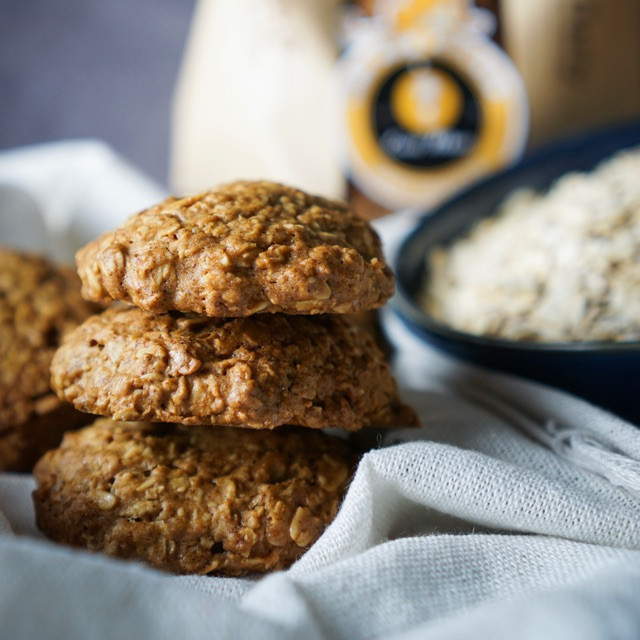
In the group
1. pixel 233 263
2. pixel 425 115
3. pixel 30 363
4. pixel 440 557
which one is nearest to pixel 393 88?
pixel 425 115

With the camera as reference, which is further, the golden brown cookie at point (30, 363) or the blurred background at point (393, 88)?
the blurred background at point (393, 88)

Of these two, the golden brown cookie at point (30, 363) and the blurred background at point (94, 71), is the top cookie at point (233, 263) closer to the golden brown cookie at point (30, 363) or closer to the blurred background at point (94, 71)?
the golden brown cookie at point (30, 363)

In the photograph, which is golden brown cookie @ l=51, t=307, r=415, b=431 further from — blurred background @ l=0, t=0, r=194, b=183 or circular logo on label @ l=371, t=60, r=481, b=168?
blurred background @ l=0, t=0, r=194, b=183

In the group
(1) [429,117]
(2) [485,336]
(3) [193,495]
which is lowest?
(3) [193,495]

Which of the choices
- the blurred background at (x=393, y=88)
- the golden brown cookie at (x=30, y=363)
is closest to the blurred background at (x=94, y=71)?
the blurred background at (x=393, y=88)

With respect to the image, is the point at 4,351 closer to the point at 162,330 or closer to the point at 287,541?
the point at 162,330

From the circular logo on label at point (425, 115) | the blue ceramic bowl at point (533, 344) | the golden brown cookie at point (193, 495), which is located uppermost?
the circular logo on label at point (425, 115)

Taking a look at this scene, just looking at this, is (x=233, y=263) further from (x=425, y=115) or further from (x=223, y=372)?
(x=425, y=115)
